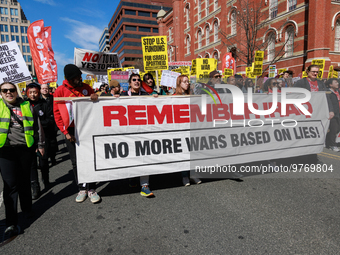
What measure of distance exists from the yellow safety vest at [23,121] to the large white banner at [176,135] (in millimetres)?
700

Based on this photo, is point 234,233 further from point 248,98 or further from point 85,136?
point 248,98

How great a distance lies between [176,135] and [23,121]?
2428 millimetres

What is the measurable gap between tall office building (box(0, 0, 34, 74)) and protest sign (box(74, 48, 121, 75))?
324ft

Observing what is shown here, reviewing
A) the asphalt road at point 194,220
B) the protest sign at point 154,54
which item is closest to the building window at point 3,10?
the protest sign at point 154,54

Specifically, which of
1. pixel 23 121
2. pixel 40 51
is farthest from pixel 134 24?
pixel 23 121

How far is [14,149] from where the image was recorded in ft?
10.0

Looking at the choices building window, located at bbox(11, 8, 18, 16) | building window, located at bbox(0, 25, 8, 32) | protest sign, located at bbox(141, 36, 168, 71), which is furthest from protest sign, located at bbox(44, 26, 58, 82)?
building window, located at bbox(11, 8, 18, 16)

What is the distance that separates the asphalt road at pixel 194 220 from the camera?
2.46m

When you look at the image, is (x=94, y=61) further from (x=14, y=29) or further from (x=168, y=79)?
(x=14, y=29)

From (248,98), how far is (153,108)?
213 cm

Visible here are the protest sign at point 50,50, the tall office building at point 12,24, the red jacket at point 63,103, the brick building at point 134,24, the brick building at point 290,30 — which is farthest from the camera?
the tall office building at point 12,24

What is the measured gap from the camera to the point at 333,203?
333 cm

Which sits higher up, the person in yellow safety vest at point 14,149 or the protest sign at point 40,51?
the protest sign at point 40,51

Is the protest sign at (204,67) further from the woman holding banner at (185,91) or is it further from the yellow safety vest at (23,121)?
the yellow safety vest at (23,121)
